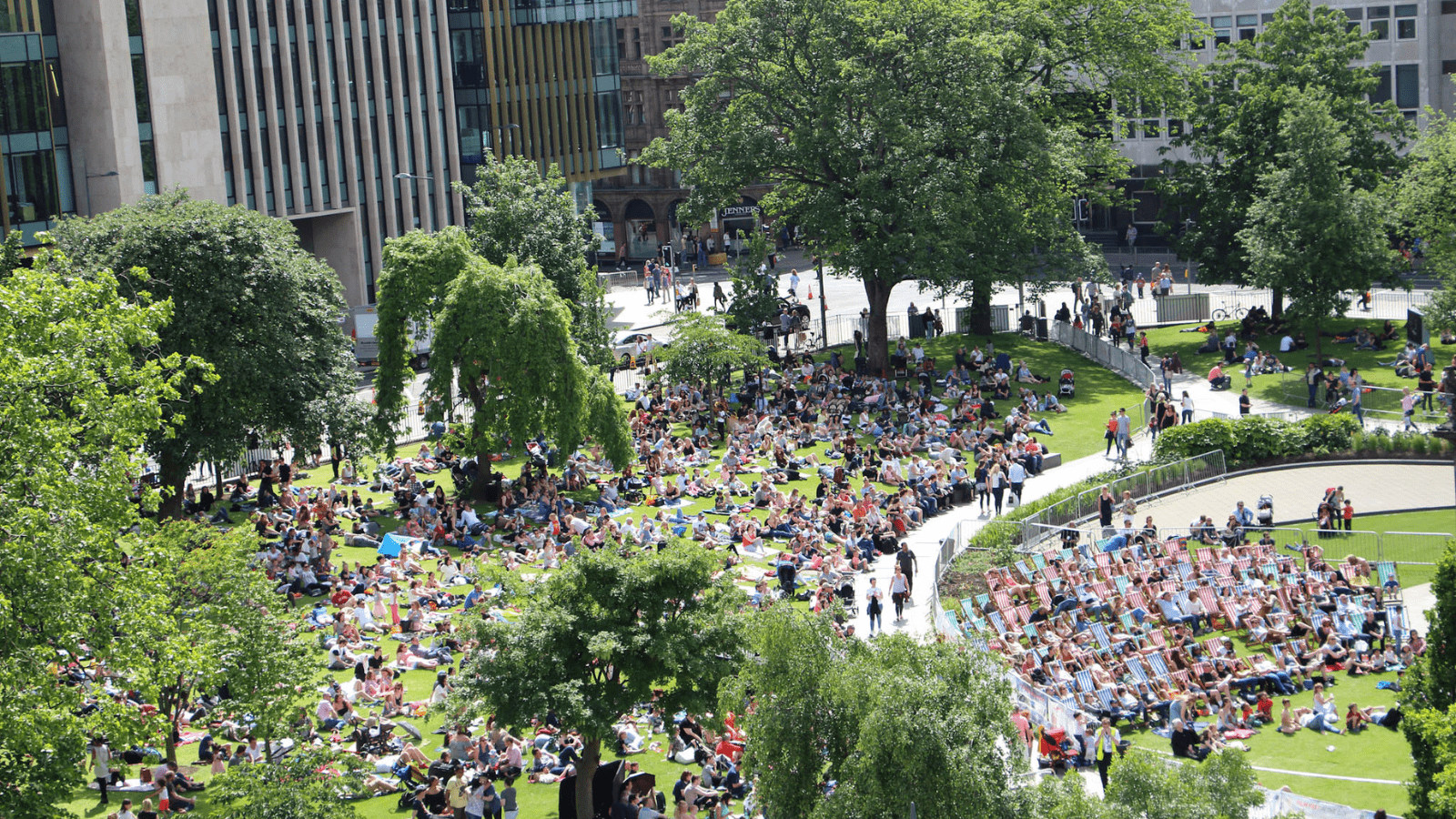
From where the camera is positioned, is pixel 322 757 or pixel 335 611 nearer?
pixel 322 757

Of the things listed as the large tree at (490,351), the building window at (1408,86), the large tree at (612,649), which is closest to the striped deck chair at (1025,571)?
the large tree at (612,649)

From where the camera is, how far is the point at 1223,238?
56.2 metres

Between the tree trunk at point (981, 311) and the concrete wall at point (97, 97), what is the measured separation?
31274mm

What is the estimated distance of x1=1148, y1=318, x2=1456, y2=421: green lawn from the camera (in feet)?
156

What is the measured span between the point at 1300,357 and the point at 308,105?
1637 inches

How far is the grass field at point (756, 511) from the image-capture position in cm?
2477

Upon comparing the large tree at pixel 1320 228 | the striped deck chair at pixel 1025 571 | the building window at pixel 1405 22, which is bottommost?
the striped deck chair at pixel 1025 571

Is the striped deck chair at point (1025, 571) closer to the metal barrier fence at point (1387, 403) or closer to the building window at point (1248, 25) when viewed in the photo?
the metal barrier fence at point (1387, 403)

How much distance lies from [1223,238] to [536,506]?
96.6 ft

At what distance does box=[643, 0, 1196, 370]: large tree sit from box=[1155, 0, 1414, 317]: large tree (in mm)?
5229

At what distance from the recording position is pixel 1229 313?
6041 cm

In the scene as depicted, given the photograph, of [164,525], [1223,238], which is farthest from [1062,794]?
[1223,238]

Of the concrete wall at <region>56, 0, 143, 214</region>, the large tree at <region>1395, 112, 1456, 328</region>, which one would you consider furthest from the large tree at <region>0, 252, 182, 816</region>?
the large tree at <region>1395, 112, 1456, 328</region>

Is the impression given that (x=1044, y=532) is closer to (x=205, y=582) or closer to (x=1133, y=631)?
(x=1133, y=631)
